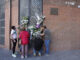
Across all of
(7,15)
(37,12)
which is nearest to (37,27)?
(37,12)

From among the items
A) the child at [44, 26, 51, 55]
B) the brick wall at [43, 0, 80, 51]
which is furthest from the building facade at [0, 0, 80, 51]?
the child at [44, 26, 51, 55]

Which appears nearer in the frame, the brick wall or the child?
the child

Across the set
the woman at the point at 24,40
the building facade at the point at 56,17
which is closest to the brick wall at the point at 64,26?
the building facade at the point at 56,17

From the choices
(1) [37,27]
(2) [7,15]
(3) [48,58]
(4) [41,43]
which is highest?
(2) [7,15]

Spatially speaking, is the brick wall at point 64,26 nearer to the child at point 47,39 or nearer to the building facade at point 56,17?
the building facade at point 56,17

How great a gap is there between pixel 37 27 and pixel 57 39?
1512mm

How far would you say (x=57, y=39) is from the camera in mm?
10125

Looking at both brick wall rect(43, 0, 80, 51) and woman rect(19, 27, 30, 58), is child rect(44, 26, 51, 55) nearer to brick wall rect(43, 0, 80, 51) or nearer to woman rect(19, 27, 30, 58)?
brick wall rect(43, 0, 80, 51)

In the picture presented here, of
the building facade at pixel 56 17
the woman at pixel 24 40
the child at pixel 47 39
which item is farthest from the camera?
the building facade at pixel 56 17

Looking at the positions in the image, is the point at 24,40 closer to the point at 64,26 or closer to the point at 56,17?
the point at 56,17

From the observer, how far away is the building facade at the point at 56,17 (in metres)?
9.98

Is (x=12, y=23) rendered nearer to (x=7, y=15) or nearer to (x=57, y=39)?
(x=7, y=15)

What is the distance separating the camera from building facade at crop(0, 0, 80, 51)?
998 cm

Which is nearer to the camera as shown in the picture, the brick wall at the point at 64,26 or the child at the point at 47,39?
the child at the point at 47,39
